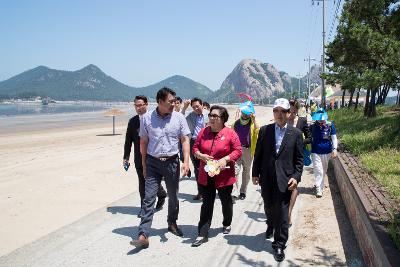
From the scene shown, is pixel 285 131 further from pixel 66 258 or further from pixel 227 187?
pixel 66 258

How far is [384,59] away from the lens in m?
14.7

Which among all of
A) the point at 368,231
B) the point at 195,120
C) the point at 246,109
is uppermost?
the point at 246,109

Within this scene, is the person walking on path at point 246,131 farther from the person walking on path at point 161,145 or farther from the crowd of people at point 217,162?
the person walking on path at point 161,145

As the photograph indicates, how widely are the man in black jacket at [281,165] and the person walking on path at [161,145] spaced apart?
1160 mm

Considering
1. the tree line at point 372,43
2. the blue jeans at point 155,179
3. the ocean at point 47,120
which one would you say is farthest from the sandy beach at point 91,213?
the ocean at point 47,120

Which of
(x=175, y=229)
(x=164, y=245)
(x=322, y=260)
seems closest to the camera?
(x=322, y=260)

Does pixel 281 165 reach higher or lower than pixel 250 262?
higher

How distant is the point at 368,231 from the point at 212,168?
6.49 feet

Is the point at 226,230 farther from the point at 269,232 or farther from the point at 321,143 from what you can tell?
the point at 321,143

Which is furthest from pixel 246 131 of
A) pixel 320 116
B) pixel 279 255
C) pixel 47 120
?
pixel 47 120

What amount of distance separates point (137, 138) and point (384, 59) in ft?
38.1

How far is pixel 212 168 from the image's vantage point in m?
5.15

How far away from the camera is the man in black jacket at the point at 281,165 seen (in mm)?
4887

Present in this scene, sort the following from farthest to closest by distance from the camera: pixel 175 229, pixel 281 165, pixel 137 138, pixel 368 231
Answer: pixel 137 138 < pixel 175 229 < pixel 281 165 < pixel 368 231
